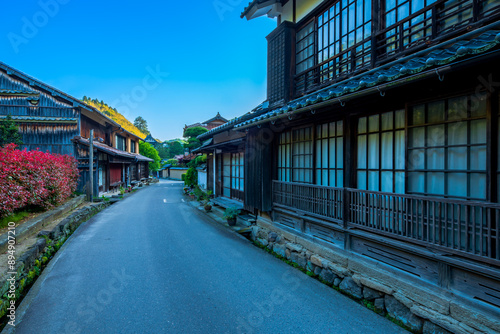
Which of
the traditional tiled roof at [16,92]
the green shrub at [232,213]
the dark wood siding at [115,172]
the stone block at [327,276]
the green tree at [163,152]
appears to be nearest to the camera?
the stone block at [327,276]

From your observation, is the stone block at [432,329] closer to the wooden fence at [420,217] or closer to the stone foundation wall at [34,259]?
the wooden fence at [420,217]

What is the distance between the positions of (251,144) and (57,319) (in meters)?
6.43

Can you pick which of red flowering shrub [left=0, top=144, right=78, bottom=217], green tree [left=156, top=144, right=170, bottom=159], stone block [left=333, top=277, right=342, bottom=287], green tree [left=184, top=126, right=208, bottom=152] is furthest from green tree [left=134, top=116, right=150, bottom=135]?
stone block [left=333, top=277, right=342, bottom=287]

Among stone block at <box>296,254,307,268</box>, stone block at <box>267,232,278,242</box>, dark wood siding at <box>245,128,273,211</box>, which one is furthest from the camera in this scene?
dark wood siding at <box>245,128,273,211</box>

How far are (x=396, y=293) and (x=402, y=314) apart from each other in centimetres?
32

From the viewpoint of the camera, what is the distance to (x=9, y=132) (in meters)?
15.2

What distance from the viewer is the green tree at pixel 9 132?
15.0 m

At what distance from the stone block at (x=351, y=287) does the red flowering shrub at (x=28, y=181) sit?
9.01m

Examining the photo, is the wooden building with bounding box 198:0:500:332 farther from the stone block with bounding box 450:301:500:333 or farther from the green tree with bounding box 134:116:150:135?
the green tree with bounding box 134:116:150:135

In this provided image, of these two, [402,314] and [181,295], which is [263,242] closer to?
[181,295]

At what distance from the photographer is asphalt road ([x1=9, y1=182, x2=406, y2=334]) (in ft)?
12.6

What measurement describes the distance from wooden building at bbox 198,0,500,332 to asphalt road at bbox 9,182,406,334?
121 centimetres

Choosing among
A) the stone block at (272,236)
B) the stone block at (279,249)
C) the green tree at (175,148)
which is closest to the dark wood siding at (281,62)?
the stone block at (272,236)

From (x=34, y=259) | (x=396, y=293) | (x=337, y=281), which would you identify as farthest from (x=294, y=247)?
(x=34, y=259)
